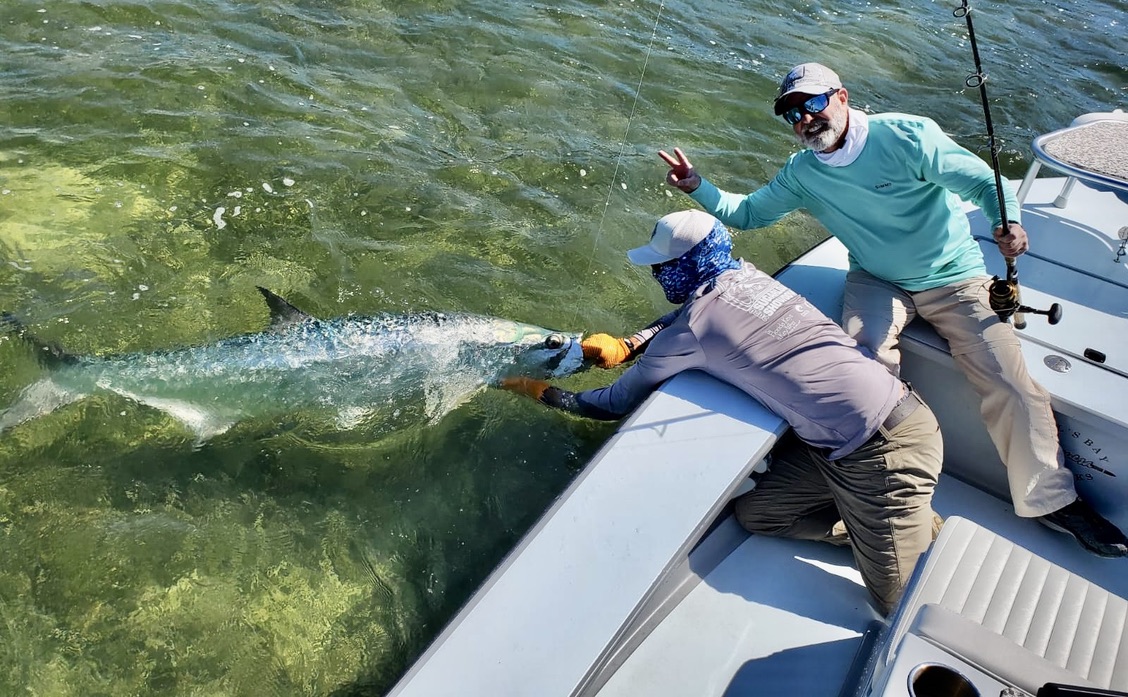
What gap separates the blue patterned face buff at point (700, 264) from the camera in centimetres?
294

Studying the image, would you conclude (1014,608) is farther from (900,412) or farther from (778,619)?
(778,619)

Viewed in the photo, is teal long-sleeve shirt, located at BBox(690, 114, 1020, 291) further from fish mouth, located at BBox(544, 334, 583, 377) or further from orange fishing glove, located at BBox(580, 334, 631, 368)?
fish mouth, located at BBox(544, 334, 583, 377)

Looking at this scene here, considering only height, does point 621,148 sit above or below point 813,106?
below

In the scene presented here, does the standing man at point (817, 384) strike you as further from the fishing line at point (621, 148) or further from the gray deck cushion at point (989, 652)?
the fishing line at point (621, 148)

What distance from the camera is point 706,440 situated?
263 centimetres

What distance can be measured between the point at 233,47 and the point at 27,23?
1.75 metres

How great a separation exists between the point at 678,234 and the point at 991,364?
136 cm

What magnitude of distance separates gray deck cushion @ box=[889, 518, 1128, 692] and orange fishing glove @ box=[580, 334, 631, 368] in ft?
5.37

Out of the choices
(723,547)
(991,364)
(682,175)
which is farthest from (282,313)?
(991,364)

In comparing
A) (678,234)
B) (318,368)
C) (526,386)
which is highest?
(678,234)

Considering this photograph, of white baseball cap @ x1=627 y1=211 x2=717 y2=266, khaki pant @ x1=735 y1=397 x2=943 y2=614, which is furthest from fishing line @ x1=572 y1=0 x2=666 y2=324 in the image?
khaki pant @ x1=735 y1=397 x2=943 y2=614

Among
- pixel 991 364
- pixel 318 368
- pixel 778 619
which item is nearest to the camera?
pixel 778 619

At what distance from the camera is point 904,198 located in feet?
10.5

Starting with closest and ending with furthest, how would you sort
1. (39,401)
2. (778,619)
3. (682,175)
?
(778,619) → (39,401) → (682,175)
